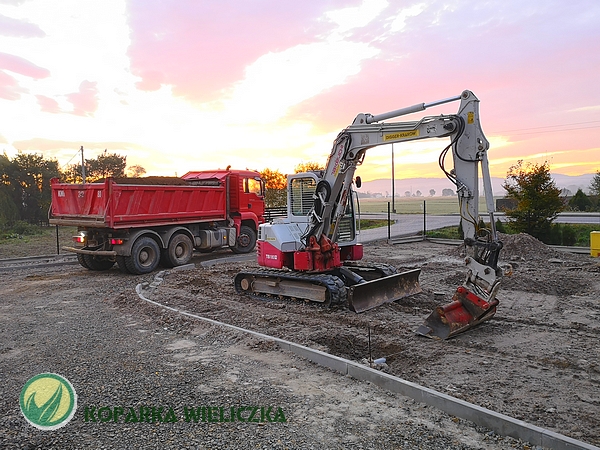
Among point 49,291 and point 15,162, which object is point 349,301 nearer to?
point 49,291

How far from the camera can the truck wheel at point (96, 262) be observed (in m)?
13.9

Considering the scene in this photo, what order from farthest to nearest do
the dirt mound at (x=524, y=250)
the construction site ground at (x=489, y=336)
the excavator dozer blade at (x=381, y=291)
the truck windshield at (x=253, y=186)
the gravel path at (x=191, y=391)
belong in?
the truck windshield at (x=253, y=186), the dirt mound at (x=524, y=250), the excavator dozer blade at (x=381, y=291), the construction site ground at (x=489, y=336), the gravel path at (x=191, y=391)

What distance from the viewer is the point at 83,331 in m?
7.61

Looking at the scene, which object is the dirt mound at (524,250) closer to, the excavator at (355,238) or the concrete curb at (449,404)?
the excavator at (355,238)

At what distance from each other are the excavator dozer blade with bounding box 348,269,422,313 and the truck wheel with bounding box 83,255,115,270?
8.67 m

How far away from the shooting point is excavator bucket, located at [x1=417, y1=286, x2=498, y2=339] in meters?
6.79

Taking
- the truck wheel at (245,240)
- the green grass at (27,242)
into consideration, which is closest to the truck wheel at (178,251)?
the truck wheel at (245,240)

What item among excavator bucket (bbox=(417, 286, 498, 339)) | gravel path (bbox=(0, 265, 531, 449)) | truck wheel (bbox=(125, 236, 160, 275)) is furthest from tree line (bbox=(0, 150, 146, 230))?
excavator bucket (bbox=(417, 286, 498, 339))

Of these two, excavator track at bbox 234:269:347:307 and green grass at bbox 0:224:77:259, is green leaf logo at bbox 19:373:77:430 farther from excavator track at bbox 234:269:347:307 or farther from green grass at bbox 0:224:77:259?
green grass at bbox 0:224:77:259

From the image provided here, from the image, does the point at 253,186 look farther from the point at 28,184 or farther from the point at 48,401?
the point at 28,184

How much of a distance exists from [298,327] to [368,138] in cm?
355

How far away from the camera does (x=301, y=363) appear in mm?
5906

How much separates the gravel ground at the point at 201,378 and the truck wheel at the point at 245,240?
7.12m

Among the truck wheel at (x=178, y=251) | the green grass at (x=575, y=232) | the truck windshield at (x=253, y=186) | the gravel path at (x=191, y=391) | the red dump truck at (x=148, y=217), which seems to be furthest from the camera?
the green grass at (x=575, y=232)
